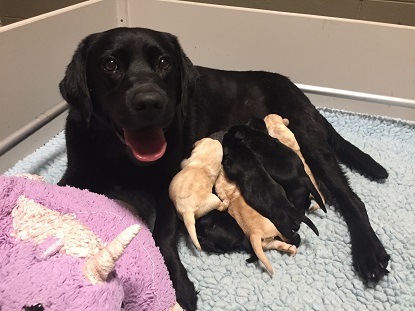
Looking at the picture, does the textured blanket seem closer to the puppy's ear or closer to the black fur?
the black fur

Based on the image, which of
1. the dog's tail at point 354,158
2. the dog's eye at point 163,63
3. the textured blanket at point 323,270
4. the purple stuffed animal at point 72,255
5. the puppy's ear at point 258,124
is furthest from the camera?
the dog's tail at point 354,158

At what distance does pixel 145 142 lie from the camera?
4.58 ft

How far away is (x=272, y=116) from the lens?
186 centimetres

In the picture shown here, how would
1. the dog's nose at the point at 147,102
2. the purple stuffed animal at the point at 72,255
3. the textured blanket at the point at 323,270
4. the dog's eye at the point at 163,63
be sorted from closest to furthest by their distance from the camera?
the purple stuffed animal at the point at 72,255 → the dog's nose at the point at 147,102 → the textured blanket at the point at 323,270 → the dog's eye at the point at 163,63

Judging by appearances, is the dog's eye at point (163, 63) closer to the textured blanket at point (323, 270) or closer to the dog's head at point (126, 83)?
the dog's head at point (126, 83)

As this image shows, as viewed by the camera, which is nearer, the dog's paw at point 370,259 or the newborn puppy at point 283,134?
the dog's paw at point 370,259

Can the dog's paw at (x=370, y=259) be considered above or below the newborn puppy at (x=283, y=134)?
below

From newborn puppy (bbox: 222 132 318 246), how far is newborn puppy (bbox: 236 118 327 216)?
5cm

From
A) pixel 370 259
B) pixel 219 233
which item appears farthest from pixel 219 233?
pixel 370 259

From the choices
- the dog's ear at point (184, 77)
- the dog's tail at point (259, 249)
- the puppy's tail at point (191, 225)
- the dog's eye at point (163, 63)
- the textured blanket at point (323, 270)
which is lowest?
the textured blanket at point (323, 270)

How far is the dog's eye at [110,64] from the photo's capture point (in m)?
1.38

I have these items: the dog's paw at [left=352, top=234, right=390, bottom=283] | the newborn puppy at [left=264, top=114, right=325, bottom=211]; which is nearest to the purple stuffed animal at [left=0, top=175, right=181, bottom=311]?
the dog's paw at [left=352, top=234, right=390, bottom=283]

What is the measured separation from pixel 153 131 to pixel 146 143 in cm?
5

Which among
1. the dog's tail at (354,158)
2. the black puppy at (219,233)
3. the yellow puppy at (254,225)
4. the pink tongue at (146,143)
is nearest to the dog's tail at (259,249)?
the yellow puppy at (254,225)
